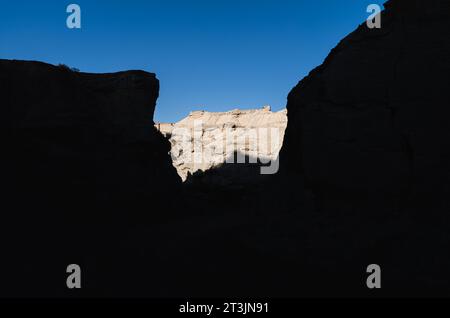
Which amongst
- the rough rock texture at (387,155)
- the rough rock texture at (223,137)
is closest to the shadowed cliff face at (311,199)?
the rough rock texture at (387,155)

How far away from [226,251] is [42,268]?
13.7 feet

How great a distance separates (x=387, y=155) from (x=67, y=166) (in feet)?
29.7

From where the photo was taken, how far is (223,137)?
123 feet

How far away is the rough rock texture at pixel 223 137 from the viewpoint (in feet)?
115

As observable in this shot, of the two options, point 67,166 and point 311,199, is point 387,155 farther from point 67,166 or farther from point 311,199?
point 67,166

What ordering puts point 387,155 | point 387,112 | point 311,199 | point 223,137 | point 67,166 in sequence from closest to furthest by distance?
1. point 387,155
2. point 387,112
3. point 311,199
4. point 67,166
5. point 223,137

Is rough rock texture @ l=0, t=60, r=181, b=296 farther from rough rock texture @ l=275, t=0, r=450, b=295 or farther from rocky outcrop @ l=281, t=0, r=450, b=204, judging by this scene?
rocky outcrop @ l=281, t=0, r=450, b=204

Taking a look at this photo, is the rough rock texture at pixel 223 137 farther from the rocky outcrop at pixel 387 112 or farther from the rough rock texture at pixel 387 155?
the rough rock texture at pixel 387 155

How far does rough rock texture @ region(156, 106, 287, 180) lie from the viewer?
35.0 meters

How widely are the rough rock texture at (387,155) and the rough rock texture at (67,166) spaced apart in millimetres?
5821

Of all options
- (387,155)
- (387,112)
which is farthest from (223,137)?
(387,155)

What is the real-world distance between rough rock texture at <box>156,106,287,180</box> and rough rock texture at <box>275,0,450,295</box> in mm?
25629

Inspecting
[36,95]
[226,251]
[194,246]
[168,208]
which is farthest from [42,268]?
[168,208]

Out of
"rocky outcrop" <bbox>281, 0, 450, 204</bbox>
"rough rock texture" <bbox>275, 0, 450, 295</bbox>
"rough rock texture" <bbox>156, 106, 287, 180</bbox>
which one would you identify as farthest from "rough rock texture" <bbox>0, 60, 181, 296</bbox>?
"rough rock texture" <bbox>156, 106, 287, 180</bbox>
